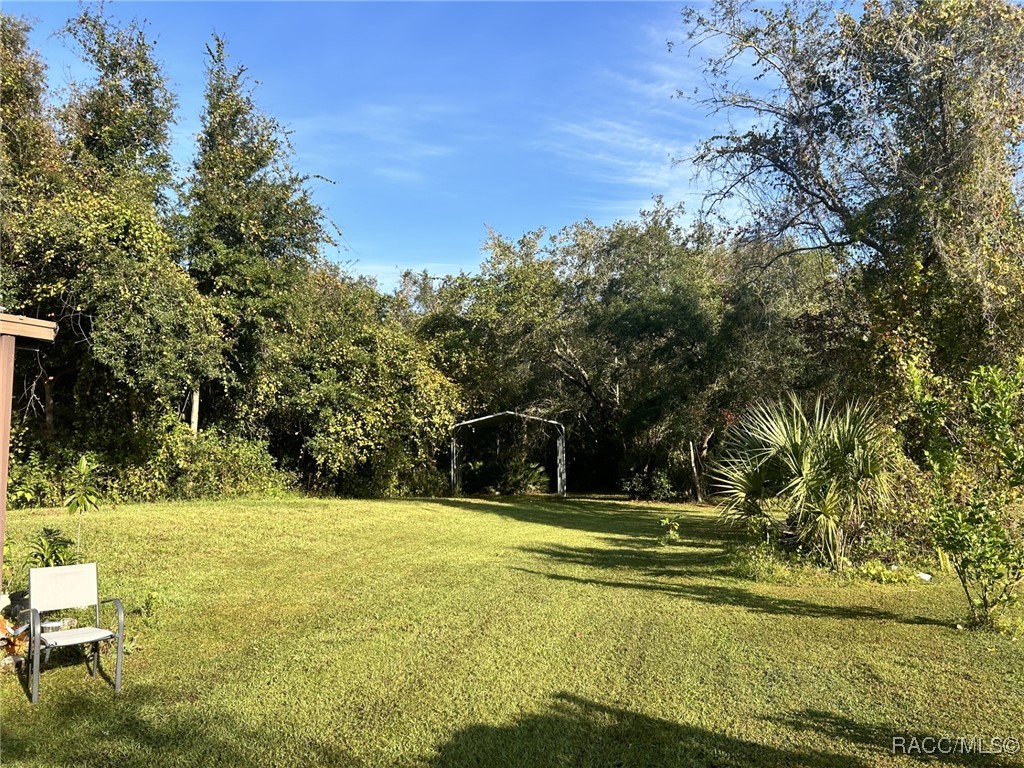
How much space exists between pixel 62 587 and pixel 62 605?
0.40ft

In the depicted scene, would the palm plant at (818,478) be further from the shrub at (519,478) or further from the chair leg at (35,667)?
the shrub at (519,478)

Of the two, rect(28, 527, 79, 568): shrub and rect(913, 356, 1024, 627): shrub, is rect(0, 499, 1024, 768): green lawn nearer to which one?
rect(913, 356, 1024, 627): shrub

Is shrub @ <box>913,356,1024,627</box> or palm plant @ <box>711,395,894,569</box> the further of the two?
palm plant @ <box>711,395,894,569</box>

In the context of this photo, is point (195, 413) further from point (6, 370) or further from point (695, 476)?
point (695, 476)

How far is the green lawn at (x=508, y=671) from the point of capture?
339cm

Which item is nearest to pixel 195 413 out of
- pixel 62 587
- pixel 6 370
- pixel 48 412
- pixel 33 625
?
pixel 48 412

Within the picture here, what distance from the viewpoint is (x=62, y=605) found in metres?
4.23

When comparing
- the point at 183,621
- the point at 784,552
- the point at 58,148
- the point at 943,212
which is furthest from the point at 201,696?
the point at 58,148

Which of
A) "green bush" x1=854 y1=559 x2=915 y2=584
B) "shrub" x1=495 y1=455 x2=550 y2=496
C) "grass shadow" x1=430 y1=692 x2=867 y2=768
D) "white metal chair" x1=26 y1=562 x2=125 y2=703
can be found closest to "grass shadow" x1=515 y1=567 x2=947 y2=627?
"green bush" x1=854 y1=559 x2=915 y2=584

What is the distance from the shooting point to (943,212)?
8.85 meters

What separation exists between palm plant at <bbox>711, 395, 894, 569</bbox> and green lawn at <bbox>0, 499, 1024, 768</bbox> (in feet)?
2.41

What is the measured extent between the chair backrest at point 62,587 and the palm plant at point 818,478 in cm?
673

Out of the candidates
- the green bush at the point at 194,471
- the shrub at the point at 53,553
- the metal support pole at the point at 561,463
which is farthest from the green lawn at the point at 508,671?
the metal support pole at the point at 561,463

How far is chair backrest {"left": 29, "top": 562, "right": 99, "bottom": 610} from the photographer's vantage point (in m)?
4.17
